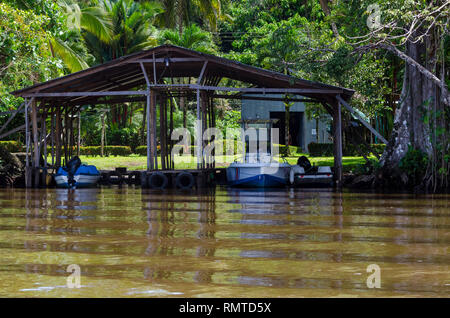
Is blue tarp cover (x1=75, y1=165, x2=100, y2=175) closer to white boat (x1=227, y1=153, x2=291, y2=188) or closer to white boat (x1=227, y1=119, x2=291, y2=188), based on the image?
white boat (x1=227, y1=119, x2=291, y2=188)

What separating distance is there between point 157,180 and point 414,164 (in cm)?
920

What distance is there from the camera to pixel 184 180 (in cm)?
2412

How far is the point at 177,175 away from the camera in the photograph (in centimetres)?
2425

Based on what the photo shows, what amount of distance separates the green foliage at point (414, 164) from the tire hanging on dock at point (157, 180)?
27.9 feet

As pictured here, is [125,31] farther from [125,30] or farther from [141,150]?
[141,150]

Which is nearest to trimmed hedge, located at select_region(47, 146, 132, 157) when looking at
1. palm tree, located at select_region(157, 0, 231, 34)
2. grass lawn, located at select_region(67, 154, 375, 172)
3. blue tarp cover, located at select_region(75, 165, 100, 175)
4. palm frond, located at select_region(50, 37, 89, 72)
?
grass lawn, located at select_region(67, 154, 375, 172)

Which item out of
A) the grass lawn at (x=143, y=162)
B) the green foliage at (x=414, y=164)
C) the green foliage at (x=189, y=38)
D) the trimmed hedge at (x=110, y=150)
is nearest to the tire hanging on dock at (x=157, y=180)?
the green foliage at (x=414, y=164)

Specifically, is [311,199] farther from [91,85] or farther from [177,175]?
[91,85]

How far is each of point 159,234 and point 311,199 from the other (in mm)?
8633

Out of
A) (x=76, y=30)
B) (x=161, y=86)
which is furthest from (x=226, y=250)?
(x=76, y=30)

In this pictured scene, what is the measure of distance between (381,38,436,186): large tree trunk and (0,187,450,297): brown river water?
6.42 m

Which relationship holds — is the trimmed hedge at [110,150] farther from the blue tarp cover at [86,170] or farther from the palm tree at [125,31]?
the blue tarp cover at [86,170]

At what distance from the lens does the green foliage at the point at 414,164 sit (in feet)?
70.7
